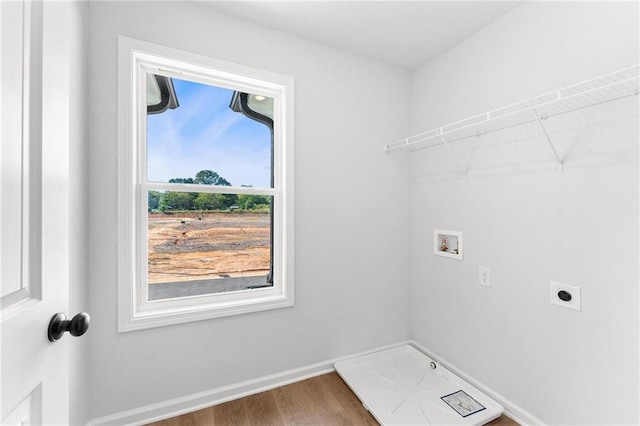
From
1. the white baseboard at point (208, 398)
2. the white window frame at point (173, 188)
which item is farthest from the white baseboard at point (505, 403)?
→ the white window frame at point (173, 188)

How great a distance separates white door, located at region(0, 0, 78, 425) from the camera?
1.74ft

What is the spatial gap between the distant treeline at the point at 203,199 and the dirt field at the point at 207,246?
48 millimetres

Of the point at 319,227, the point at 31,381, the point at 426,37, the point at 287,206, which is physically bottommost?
the point at 31,381

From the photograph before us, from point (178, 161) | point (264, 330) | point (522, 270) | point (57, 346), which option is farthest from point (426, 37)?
point (57, 346)

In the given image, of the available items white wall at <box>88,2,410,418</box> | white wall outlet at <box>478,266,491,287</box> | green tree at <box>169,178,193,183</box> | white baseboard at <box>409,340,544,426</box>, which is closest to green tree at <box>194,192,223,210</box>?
green tree at <box>169,178,193,183</box>

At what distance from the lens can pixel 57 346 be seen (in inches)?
27.3

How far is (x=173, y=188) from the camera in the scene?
168 centimetres

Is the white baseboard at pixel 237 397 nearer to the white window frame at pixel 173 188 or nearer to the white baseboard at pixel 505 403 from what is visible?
the white baseboard at pixel 505 403

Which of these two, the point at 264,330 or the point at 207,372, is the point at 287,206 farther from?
the point at 207,372

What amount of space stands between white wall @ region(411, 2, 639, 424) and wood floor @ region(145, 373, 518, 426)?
41 centimetres

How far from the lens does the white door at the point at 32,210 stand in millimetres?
529

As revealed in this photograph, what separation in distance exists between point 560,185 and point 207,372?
7.08ft

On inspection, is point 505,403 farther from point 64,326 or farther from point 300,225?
point 64,326

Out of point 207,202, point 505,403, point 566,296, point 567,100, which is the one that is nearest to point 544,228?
point 566,296
